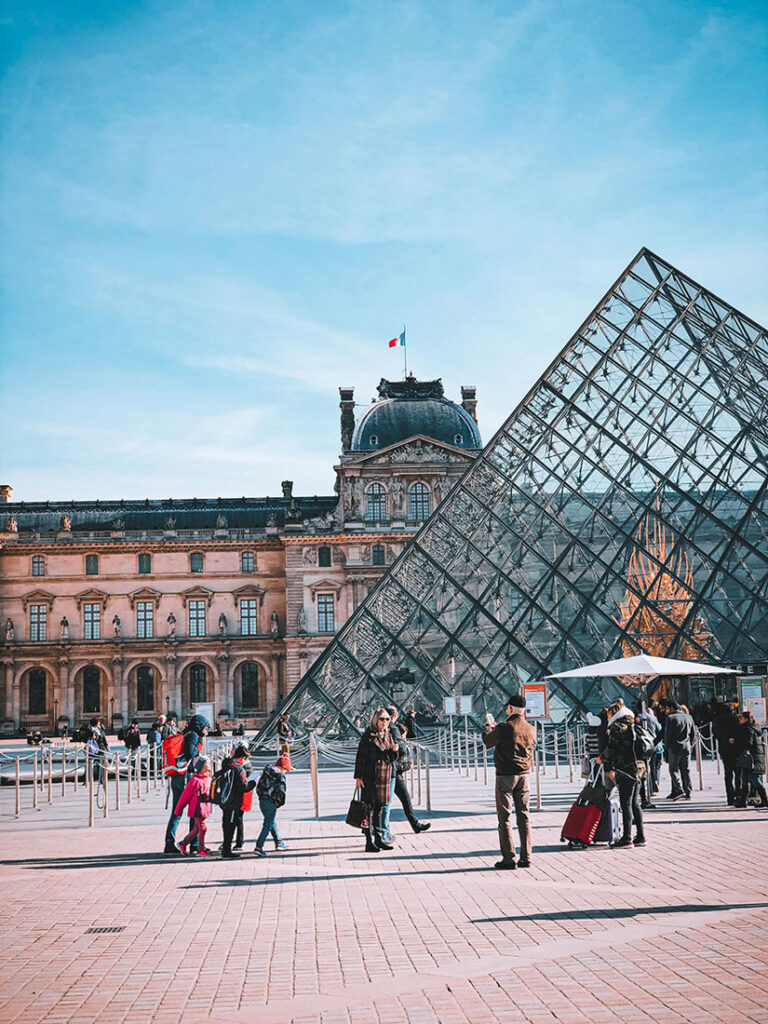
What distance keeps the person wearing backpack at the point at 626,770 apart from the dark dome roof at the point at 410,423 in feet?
135

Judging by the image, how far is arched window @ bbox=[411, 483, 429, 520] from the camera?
5034 cm

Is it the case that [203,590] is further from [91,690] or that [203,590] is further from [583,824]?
[583,824]

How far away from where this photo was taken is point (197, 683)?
173 ft

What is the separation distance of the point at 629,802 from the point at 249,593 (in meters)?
43.8

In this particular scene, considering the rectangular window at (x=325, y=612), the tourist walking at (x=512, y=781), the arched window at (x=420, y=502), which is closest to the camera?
the tourist walking at (x=512, y=781)

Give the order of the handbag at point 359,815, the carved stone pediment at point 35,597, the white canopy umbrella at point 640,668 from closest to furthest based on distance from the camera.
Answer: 1. the handbag at point 359,815
2. the white canopy umbrella at point 640,668
3. the carved stone pediment at point 35,597

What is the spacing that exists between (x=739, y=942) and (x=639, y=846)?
387 cm

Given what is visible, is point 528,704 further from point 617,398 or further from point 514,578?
point 617,398

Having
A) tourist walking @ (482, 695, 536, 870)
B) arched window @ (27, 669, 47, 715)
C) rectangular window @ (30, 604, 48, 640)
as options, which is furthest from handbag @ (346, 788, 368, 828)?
rectangular window @ (30, 604, 48, 640)

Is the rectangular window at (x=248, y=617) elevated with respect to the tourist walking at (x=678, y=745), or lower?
Answer: elevated

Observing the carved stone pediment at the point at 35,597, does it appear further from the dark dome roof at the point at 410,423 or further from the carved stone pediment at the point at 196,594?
the dark dome roof at the point at 410,423

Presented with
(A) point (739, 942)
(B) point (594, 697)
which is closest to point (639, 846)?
(A) point (739, 942)

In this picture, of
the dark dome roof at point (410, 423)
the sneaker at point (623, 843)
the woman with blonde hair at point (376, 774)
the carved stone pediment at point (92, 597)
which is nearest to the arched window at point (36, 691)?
the carved stone pediment at point (92, 597)

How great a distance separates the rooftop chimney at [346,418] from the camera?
54438 mm
